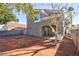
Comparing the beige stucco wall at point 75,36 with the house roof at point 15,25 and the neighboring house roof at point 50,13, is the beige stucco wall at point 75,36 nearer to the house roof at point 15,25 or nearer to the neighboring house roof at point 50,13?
the neighboring house roof at point 50,13

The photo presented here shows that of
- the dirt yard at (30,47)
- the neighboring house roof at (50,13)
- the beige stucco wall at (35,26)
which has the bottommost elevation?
the dirt yard at (30,47)

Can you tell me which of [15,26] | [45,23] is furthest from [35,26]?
[15,26]

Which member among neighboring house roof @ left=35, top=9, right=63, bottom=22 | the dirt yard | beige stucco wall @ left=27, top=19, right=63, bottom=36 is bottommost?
the dirt yard

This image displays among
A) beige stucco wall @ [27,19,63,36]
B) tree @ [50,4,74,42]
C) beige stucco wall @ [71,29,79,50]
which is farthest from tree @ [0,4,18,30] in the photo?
beige stucco wall @ [71,29,79,50]

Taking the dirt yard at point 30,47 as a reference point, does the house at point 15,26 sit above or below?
above

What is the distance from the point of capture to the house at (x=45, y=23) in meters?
1.93

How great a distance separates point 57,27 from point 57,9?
239 mm

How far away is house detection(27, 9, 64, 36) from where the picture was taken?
6.34 feet

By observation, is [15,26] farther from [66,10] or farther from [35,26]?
[66,10]

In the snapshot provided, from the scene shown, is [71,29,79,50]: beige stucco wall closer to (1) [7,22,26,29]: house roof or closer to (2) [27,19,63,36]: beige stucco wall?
(2) [27,19,63,36]: beige stucco wall

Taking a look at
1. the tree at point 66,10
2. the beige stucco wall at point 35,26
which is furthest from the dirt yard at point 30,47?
the tree at point 66,10

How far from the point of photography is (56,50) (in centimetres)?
196

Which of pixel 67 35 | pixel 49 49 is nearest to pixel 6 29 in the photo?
pixel 49 49

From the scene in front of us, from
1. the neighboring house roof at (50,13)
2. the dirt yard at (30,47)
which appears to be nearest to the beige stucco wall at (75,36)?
the dirt yard at (30,47)
